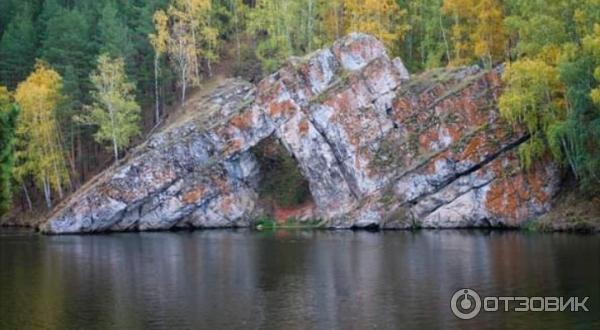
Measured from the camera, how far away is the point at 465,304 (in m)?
32.7

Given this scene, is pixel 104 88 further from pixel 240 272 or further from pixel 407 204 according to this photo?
pixel 240 272

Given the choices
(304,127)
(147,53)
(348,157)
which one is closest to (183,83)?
(147,53)

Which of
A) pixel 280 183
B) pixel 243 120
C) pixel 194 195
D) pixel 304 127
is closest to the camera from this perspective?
pixel 304 127

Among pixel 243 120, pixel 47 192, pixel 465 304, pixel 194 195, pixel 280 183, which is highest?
pixel 243 120

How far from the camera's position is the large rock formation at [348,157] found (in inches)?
2736

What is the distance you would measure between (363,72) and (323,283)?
41369 millimetres

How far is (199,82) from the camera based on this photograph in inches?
3772

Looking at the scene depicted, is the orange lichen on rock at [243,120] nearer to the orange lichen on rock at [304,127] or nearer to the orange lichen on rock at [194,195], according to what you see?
the orange lichen on rock at [304,127]

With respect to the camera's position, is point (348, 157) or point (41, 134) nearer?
point (348, 157)

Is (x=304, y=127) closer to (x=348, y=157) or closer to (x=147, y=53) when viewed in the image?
(x=348, y=157)

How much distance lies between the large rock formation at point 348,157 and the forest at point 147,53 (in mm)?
7290

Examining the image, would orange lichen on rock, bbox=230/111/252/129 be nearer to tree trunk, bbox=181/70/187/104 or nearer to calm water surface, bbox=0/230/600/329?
tree trunk, bbox=181/70/187/104

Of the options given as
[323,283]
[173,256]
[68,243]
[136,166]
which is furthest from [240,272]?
[136,166]

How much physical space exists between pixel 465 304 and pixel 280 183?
179 feet
